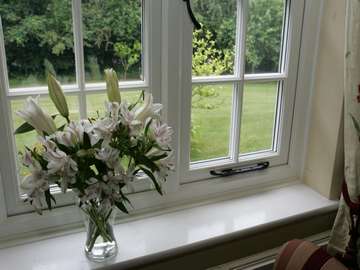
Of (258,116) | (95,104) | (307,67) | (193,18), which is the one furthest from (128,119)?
(307,67)

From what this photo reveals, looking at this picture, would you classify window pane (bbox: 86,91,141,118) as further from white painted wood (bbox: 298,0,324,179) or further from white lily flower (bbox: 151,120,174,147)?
white painted wood (bbox: 298,0,324,179)

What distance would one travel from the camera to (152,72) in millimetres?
1091

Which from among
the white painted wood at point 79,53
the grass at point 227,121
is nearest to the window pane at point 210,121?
the grass at point 227,121

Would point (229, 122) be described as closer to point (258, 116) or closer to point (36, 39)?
point (258, 116)

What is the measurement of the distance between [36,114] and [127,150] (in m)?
0.22

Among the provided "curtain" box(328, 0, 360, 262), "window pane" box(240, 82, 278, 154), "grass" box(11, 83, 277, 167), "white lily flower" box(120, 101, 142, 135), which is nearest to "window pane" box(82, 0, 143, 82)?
"grass" box(11, 83, 277, 167)

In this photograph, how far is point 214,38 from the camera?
1164mm

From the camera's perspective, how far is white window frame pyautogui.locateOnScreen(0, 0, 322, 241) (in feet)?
3.38

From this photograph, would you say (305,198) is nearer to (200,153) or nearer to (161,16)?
(200,153)

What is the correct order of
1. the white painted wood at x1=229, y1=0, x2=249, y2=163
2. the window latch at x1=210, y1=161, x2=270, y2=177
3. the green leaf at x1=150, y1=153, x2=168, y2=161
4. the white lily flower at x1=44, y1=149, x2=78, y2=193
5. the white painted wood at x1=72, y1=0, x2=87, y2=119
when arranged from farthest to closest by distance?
the window latch at x1=210, y1=161, x2=270, y2=177 → the white painted wood at x1=229, y1=0, x2=249, y2=163 → the white painted wood at x1=72, y1=0, x2=87, y2=119 → the green leaf at x1=150, y1=153, x2=168, y2=161 → the white lily flower at x1=44, y1=149, x2=78, y2=193

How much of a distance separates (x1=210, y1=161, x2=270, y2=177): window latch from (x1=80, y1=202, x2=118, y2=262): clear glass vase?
1.52ft

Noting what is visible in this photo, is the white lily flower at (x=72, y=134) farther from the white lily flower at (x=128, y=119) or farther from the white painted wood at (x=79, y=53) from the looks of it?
the white painted wood at (x=79, y=53)

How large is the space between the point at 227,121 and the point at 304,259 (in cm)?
54

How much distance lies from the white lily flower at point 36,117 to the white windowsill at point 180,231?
389 millimetres
